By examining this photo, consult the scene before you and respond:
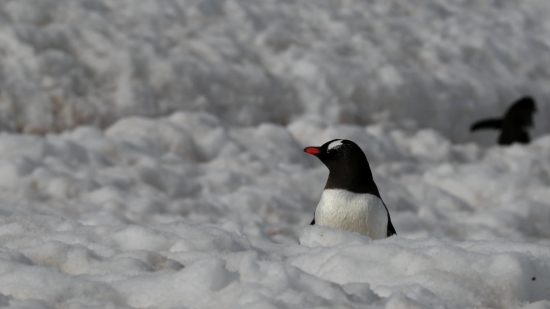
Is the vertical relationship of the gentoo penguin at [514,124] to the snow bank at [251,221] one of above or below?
above

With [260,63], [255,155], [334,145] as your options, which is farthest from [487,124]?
[334,145]

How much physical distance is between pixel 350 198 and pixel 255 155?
9.38ft

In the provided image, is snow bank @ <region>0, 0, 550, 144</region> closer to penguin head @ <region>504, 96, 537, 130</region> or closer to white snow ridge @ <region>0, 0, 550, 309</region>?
white snow ridge @ <region>0, 0, 550, 309</region>

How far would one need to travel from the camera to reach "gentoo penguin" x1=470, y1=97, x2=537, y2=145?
7.98 metres

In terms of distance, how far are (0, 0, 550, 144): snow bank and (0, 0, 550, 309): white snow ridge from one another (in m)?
0.02

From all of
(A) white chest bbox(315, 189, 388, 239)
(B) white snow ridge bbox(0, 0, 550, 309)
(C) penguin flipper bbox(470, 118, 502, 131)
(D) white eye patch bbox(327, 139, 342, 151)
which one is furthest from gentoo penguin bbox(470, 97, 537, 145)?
(A) white chest bbox(315, 189, 388, 239)

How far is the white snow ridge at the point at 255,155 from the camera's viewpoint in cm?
188

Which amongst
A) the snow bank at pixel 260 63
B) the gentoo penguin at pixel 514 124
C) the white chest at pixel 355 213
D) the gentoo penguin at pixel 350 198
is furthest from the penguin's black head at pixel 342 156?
the gentoo penguin at pixel 514 124

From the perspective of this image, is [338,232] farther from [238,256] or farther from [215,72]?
[215,72]

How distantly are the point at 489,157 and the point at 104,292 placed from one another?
258 inches

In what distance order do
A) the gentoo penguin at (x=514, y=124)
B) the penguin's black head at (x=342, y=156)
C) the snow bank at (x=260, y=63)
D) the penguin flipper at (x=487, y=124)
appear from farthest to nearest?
the penguin flipper at (x=487, y=124)
the gentoo penguin at (x=514, y=124)
the snow bank at (x=260, y=63)
the penguin's black head at (x=342, y=156)

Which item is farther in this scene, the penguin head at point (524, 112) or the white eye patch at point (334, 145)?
the penguin head at point (524, 112)

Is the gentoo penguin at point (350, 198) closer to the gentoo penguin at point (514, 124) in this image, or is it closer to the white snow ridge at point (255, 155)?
the white snow ridge at point (255, 155)

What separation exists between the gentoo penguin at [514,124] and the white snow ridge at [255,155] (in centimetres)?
21
